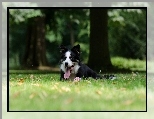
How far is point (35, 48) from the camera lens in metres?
12.3

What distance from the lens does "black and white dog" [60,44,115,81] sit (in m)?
11.0

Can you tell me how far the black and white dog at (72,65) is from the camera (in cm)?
1096

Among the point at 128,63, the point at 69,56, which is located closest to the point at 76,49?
the point at 69,56

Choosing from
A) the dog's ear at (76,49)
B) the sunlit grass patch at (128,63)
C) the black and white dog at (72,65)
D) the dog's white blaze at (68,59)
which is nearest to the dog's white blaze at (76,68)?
the black and white dog at (72,65)

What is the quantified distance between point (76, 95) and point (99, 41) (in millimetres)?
1587

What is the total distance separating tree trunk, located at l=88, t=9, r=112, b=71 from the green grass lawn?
2.26 feet

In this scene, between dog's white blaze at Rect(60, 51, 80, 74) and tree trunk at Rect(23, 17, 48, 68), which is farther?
tree trunk at Rect(23, 17, 48, 68)

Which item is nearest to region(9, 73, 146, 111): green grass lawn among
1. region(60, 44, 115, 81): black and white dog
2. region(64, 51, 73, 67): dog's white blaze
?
region(60, 44, 115, 81): black and white dog

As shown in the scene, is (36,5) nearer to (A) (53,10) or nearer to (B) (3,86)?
(A) (53,10)

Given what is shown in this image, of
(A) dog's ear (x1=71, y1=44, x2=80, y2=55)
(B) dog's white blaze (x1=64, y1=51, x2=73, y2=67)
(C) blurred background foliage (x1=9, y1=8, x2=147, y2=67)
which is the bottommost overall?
(B) dog's white blaze (x1=64, y1=51, x2=73, y2=67)

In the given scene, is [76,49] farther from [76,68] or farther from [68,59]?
[76,68]

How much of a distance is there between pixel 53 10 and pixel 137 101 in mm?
2643

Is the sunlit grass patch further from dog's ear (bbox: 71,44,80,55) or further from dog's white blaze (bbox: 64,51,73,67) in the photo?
dog's white blaze (bbox: 64,51,73,67)

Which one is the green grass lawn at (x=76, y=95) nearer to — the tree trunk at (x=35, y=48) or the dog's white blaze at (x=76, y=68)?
the dog's white blaze at (x=76, y=68)
